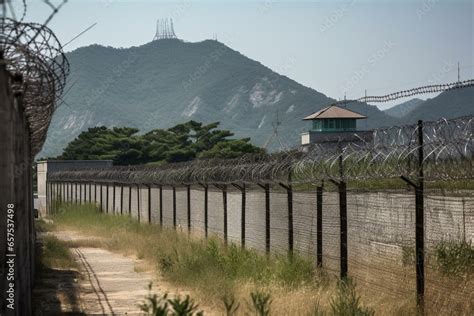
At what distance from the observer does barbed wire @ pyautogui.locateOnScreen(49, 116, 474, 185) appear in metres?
7.43

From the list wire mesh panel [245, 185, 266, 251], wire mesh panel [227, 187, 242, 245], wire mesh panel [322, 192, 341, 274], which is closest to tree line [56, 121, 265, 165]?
wire mesh panel [227, 187, 242, 245]

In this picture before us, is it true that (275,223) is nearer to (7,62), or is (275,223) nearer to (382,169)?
(382,169)

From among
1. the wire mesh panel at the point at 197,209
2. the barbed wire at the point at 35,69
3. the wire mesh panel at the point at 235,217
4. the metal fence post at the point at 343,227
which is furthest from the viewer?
the wire mesh panel at the point at 197,209

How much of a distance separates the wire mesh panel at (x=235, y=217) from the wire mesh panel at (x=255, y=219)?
81cm

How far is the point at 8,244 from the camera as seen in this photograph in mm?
7211

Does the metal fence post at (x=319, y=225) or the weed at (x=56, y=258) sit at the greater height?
the metal fence post at (x=319, y=225)

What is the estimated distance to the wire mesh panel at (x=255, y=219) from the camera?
15.6m

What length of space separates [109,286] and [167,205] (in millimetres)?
10772

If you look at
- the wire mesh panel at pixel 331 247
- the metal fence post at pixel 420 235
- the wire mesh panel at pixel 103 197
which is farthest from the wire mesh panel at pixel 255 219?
the wire mesh panel at pixel 103 197

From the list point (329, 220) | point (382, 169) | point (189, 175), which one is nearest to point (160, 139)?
point (189, 175)

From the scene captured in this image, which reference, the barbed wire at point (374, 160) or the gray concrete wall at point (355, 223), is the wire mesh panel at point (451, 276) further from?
the barbed wire at point (374, 160)

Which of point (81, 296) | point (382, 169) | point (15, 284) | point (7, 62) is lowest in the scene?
point (81, 296)

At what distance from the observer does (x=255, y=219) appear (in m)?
16.0

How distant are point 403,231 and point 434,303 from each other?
440 cm
